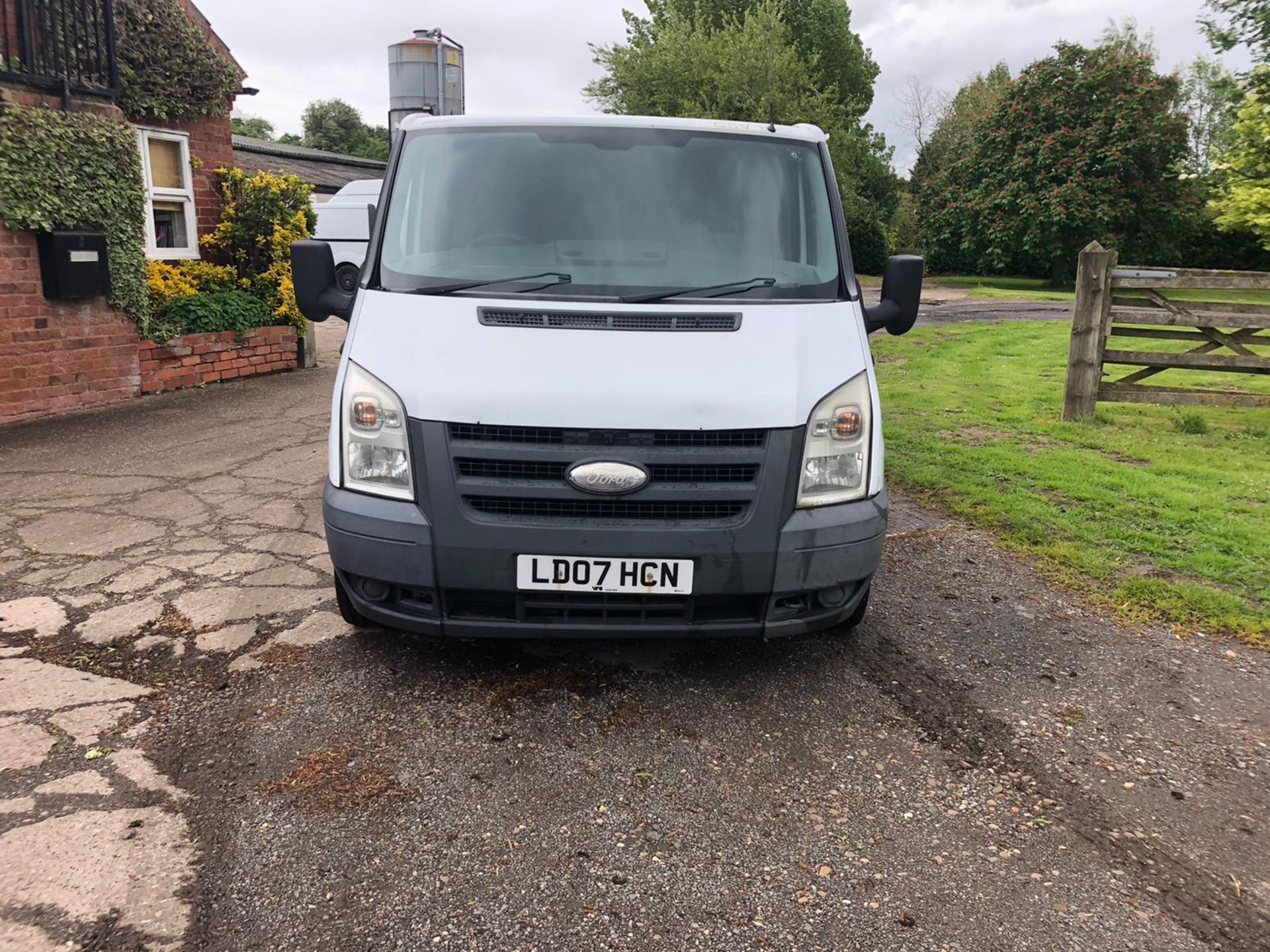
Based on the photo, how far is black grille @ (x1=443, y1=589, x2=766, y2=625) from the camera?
331 centimetres

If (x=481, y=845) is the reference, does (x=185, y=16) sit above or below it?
above

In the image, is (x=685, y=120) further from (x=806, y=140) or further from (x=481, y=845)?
(x=481, y=845)

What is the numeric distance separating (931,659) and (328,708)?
2387mm

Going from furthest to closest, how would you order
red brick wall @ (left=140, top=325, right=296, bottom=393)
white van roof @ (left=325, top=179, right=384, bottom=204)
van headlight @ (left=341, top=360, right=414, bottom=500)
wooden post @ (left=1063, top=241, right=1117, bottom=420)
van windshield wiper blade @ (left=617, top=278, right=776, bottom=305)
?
white van roof @ (left=325, top=179, right=384, bottom=204)
red brick wall @ (left=140, top=325, right=296, bottom=393)
wooden post @ (left=1063, top=241, right=1117, bottom=420)
van windshield wiper blade @ (left=617, top=278, right=776, bottom=305)
van headlight @ (left=341, top=360, right=414, bottom=500)

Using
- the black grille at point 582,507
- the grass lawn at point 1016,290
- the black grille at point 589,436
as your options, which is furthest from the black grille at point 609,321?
the grass lawn at point 1016,290

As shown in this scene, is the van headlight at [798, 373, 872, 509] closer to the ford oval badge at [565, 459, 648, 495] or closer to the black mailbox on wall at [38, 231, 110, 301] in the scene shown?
the ford oval badge at [565, 459, 648, 495]

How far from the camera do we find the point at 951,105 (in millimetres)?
47125

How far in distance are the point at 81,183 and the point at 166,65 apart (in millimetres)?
2325

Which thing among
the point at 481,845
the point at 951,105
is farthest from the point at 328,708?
the point at 951,105

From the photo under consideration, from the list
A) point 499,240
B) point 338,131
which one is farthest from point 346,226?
→ point 338,131

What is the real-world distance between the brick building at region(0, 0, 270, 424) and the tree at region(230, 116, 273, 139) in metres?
60.5

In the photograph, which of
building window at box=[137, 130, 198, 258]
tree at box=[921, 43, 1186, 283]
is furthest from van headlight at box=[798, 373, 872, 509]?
tree at box=[921, 43, 1186, 283]

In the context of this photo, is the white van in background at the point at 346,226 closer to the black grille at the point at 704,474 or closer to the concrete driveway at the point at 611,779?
the concrete driveway at the point at 611,779

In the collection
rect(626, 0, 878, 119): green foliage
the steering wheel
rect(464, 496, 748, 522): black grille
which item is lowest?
rect(464, 496, 748, 522): black grille
